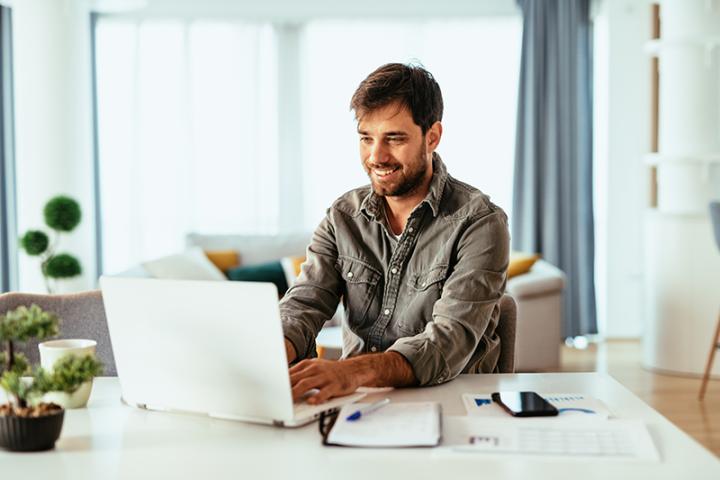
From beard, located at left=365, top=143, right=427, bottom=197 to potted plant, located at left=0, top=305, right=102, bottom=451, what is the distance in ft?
3.14

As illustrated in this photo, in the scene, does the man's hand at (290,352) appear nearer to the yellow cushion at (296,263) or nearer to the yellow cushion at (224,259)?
the yellow cushion at (296,263)

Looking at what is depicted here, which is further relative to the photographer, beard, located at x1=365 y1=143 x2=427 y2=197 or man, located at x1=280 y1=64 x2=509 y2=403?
beard, located at x1=365 y1=143 x2=427 y2=197

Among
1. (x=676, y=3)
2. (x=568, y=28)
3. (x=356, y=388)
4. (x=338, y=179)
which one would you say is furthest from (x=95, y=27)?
(x=356, y=388)

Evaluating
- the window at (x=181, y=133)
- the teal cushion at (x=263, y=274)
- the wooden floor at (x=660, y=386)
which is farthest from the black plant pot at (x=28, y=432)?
the window at (x=181, y=133)

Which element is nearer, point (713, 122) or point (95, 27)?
point (713, 122)

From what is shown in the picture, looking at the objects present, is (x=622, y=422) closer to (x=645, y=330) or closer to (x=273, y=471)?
(x=273, y=471)

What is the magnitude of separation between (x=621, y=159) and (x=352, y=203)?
186 inches

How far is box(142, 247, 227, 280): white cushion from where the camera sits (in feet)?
16.7

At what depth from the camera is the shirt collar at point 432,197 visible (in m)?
2.25

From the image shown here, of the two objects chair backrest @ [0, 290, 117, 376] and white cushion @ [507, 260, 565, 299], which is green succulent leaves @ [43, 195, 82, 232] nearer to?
white cushion @ [507, 260, 565, 299]

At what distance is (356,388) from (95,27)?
557cm

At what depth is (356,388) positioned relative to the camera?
5.72ft

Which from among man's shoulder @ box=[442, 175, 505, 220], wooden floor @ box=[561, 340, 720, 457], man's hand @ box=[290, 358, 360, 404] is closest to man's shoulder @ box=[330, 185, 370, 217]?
man's shoulder @ box=[442, 175, 505, 220]

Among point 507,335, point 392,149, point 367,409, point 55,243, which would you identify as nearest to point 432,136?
point 392,149
